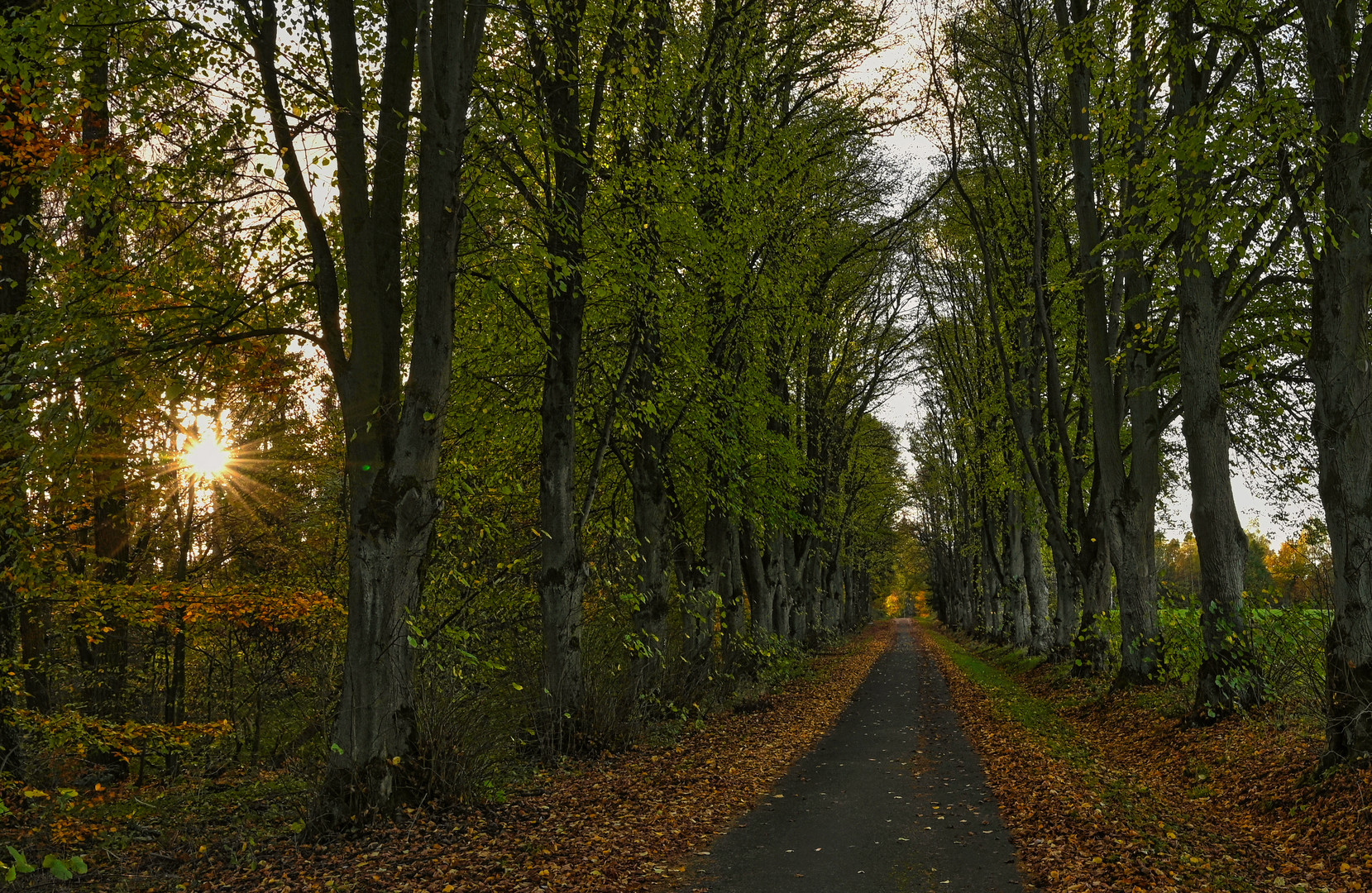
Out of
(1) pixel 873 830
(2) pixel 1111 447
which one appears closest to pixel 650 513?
(1) pixel 873 830

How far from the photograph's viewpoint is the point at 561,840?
726 centimetres

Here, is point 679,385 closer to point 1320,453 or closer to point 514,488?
point 514,488

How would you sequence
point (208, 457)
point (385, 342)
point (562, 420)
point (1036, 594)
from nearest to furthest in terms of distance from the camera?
point (385, 342) < point (562, 420) < point (208, 457) < point (1036, 594)

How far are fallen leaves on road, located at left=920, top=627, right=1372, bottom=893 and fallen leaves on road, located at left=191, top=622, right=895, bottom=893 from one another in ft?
9.52

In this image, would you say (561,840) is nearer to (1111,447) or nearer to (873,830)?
(873,830)

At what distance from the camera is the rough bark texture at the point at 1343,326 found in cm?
748

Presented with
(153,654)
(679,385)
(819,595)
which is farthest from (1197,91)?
(819,595)

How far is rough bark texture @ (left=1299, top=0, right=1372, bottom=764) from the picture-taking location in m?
7.48

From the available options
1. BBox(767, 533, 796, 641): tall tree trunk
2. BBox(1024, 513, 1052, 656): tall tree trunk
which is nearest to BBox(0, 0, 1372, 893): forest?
BBox(1024, 513, 1052, 656): tall tree trunk

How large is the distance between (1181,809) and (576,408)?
32.5 ft

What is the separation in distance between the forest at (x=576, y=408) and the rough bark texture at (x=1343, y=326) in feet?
0.14

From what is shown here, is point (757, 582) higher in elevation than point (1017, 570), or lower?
lower

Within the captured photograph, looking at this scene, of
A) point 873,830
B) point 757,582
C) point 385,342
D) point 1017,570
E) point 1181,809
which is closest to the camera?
point 873,830

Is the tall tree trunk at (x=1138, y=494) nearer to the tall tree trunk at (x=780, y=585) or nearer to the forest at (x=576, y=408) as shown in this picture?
the forest at (x=576, y=408)
